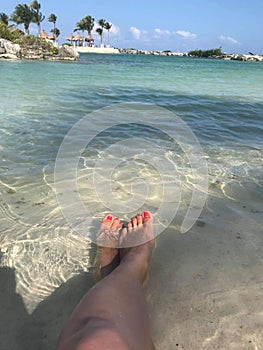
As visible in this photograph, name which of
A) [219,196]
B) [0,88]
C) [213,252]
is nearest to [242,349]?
[213,252]

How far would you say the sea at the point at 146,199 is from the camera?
218cm

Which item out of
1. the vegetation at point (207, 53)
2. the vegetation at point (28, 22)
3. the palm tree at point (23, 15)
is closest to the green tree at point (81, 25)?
the vegetation at point (28, 22)

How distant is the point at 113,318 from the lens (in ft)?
4.78

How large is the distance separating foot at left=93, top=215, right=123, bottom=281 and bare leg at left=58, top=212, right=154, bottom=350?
250 millimetres

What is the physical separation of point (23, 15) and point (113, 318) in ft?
228

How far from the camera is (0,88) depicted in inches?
440

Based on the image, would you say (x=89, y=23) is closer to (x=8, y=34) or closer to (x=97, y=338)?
(x=8, y=34)

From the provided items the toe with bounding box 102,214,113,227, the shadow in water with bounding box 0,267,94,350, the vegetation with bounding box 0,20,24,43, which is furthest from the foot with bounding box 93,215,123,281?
the vegetation with bounding box 0,20,24,43

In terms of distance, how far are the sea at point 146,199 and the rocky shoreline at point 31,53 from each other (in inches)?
1469

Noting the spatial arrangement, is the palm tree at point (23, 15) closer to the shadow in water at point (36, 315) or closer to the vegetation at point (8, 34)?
the vegetation at point (8, 34)

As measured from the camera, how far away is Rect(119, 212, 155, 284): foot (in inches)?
83.7

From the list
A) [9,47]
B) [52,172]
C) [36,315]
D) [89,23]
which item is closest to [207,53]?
[89,23]

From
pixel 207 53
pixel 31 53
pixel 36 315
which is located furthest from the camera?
pixel 207 53

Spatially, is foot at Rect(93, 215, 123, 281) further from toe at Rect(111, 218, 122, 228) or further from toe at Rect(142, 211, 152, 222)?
toe at Rect(142, 211, 152, 222)
